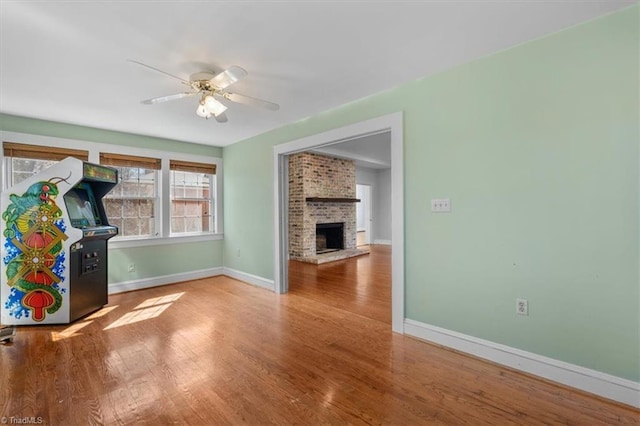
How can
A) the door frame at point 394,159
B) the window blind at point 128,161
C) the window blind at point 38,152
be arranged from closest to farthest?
the door frame at point 394,159 → the window blind at point 38,152 → the window blind at point 128,161

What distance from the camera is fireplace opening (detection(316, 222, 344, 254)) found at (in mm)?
8109

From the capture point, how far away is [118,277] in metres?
4.34

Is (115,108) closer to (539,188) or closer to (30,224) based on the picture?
(30,224)

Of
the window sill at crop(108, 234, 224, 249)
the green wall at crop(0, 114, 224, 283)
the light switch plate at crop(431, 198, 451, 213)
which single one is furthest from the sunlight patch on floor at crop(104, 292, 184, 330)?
the light switch plate at crop(431, 198, 451, 213)

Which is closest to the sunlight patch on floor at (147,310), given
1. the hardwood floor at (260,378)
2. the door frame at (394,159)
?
the hardwood floor at (260,378)

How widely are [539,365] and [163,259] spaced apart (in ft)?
16.1

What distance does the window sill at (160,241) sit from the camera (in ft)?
14.3

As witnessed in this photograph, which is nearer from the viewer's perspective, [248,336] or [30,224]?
[248,336]

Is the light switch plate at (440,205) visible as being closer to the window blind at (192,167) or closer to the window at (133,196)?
the window blind at (192,167)

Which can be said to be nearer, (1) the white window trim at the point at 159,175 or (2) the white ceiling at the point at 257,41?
(2) the white ceiling at the point at 257,41

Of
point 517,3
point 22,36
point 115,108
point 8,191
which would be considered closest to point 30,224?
point 8,191

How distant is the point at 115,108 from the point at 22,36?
1.43 m

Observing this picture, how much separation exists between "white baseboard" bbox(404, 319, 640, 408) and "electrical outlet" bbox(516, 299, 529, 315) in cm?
29

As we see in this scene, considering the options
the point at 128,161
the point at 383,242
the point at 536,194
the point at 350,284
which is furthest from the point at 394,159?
the point at 383,242
